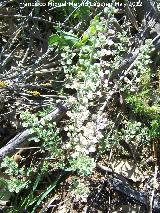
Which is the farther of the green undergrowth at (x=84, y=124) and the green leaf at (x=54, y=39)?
the green leaf at (x=54, y=39)

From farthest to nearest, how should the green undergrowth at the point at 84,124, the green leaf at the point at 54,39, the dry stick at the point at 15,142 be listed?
1. the green leaf at the point at 54,39
2. the dry stick at the point at 15,142
3. the green undergrowth at the point at 84,124

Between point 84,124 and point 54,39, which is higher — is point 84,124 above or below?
below

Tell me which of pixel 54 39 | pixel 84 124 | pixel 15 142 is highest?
pixel 54 39

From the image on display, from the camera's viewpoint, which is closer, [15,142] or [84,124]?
[15,142]

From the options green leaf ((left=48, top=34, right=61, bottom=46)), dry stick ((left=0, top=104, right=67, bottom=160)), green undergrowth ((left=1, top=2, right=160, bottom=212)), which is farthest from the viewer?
green leaf ((left=48, top=34, right=61, bottom=46))

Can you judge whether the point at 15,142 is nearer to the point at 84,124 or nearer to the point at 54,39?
the point at 84,124

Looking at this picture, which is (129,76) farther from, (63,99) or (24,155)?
(24,155)

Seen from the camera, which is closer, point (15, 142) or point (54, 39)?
point (15, 142)

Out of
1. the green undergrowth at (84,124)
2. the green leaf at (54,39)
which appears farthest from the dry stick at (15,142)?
the green leaf at (54,39)

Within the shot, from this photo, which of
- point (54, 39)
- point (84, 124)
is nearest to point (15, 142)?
point (84, 124)

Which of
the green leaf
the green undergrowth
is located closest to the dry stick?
the green undergrowth

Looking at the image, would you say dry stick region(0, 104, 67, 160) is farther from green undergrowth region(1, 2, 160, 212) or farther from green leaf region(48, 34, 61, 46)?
green leaf region(48, 34, 61, 46)

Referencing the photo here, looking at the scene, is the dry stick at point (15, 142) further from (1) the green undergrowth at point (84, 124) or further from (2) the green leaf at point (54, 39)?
(2) the green leaf at point (54, 39)
